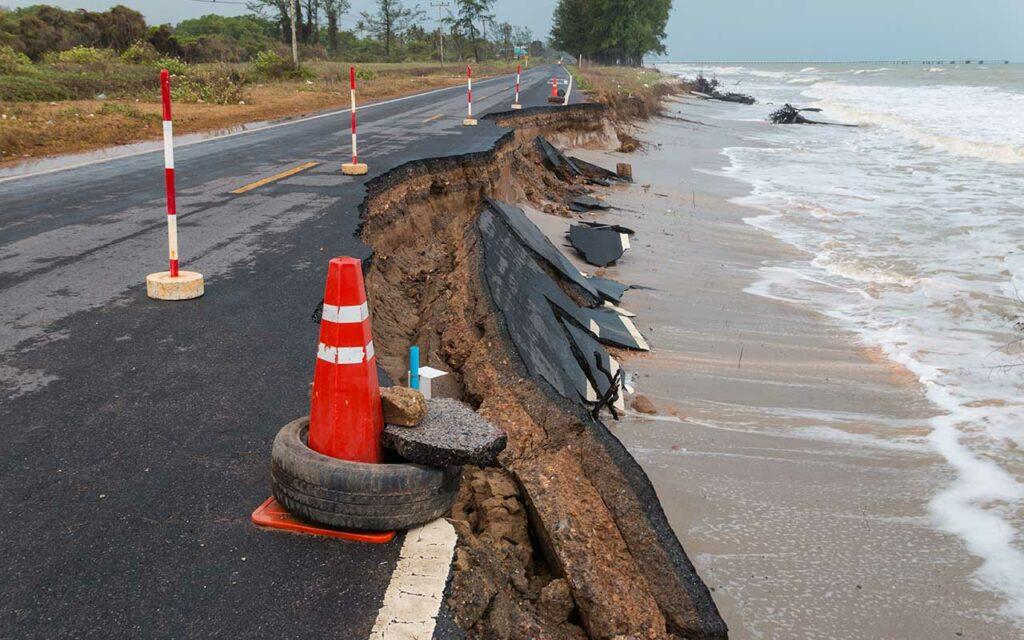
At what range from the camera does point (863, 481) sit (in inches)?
206

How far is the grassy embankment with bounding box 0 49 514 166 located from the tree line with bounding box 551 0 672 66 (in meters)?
63.4

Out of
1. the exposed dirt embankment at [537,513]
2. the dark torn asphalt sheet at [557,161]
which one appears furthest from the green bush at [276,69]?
the exposed dirt embankment at [537,513]

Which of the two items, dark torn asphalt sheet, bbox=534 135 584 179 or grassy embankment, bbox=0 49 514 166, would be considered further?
dark torn asphalt sheet, bbox=534 135 584 179

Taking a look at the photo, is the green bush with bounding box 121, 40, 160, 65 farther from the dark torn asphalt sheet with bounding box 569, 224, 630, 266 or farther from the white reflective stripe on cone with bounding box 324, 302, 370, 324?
the white reflective stripe on cone with bounding box 324, 302, 370, 324

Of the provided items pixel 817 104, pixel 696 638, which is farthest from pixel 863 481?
pixel 817 104

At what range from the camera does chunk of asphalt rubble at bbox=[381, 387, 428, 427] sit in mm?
A: 3064

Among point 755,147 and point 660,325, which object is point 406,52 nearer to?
point 755,147

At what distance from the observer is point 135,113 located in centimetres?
1773

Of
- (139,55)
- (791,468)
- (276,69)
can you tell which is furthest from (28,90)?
(791,468)

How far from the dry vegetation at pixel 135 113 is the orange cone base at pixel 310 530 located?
11272 mm

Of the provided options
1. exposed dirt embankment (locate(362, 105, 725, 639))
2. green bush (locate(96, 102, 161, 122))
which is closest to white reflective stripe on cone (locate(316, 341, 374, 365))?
exposed dirt embankment (locate(362, 105, 725, 639))

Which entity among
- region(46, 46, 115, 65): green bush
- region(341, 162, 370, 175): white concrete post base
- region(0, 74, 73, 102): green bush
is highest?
region(46, 46, 115, 65): green bush

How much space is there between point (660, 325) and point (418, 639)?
6373 mm

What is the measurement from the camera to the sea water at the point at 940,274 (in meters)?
5.20
